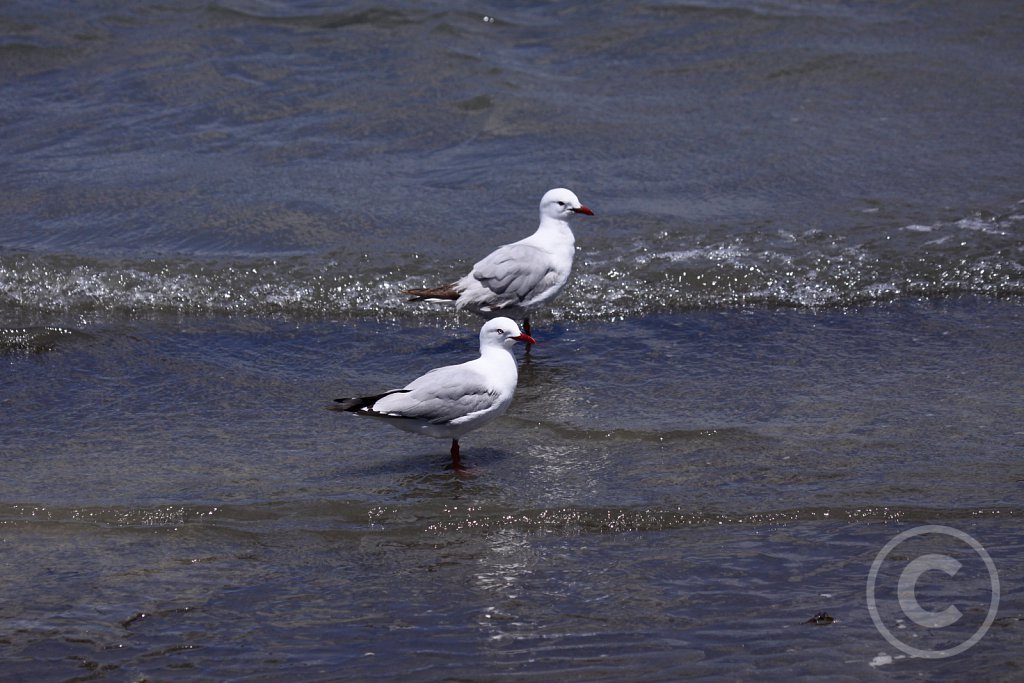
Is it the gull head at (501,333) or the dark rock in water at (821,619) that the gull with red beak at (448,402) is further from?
the dark rock in water at (821,619)

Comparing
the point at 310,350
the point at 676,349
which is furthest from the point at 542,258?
the point at 310,350

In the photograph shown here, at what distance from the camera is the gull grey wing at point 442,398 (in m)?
5.83

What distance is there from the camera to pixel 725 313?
27.1 ft

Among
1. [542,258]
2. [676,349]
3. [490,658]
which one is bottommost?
[490,658]

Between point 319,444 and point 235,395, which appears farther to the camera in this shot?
point 235,395

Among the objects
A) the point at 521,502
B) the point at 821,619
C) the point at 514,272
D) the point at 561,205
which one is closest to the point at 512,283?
the point at 514,272

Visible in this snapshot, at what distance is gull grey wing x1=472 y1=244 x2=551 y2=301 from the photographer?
7871 millimetres

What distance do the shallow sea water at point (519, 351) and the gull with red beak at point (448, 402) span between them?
23cm

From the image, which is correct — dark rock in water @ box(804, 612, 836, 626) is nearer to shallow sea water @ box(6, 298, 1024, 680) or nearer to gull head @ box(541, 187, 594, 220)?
shallow sea water @ box(6, 298, 1024, 680)

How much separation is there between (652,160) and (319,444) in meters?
5.64

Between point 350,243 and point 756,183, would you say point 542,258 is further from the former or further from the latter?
point 756,183

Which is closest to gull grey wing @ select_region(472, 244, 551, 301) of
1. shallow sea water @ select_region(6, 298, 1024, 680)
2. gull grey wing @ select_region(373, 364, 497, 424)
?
shallow sea water @ select_region(6, 298, 1024, 680)

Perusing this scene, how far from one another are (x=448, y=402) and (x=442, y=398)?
0.11ft

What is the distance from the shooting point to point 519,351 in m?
7.94
